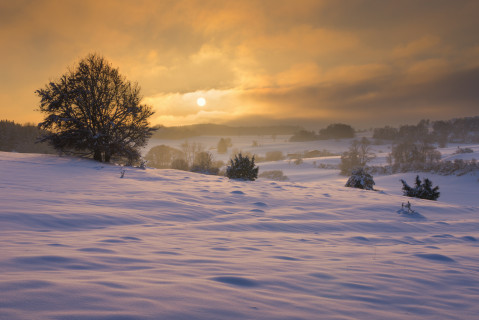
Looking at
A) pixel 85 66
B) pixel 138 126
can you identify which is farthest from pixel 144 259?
pixel 85 66

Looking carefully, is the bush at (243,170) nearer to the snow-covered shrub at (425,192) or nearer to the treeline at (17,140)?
the snow-covered shrub at (425,192)

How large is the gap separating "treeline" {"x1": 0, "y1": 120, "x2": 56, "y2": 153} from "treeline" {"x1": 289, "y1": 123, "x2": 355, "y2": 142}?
86.7m

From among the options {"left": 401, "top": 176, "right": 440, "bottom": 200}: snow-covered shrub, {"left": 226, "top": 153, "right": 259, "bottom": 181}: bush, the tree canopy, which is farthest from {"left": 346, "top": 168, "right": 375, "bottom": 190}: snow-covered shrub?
the tree canopy

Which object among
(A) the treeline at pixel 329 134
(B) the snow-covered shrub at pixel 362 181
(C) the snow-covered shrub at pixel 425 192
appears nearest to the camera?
(C) the snow-covered shrub at pixel 425 192

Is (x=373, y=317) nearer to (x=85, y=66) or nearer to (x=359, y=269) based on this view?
(x=359, y=269)

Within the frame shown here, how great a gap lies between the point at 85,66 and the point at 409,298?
19.9m

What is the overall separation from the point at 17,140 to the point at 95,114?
38355mm

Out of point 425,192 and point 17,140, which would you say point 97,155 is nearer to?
point 425,192

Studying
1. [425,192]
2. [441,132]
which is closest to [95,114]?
[425,192]

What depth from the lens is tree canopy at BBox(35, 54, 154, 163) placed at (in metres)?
16.2

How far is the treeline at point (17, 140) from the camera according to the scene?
1609 inches

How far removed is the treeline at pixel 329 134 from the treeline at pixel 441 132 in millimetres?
11913

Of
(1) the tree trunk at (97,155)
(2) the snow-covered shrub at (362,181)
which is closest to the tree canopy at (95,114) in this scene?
(1) the tree trunk at (97,155)

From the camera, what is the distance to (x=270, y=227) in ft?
19.2
